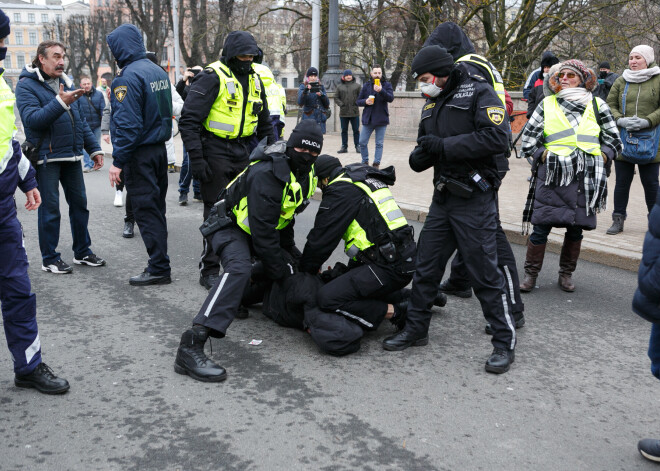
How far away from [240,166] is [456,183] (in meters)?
2.28

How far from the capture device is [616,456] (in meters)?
3.13

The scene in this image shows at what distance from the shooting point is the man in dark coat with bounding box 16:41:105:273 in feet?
18.7

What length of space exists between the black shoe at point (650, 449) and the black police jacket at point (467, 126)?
1714 mm

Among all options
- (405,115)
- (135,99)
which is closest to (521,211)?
(135,99)

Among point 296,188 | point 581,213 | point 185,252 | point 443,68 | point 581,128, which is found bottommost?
point 185,252

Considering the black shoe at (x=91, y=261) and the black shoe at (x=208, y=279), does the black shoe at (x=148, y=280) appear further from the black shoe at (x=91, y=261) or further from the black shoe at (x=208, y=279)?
the black shoe at (x=91, y=261)

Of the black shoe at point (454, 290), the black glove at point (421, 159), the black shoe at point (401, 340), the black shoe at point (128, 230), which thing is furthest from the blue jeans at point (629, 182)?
the black shoe at point (128, 230)

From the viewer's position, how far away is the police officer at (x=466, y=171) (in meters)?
3.97

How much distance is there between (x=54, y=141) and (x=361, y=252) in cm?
318

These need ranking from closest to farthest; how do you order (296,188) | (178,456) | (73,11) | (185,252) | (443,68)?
(178,456) → (443,68) → (296,188) → (185,252) → (73,11)

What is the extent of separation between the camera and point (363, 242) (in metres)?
4.45

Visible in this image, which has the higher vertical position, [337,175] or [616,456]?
[337,175]

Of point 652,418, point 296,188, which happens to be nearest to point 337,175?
point 296,188

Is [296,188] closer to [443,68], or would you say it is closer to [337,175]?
[337,175]
